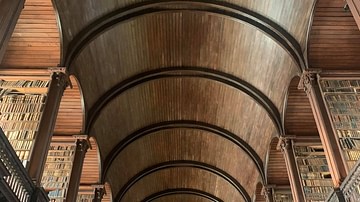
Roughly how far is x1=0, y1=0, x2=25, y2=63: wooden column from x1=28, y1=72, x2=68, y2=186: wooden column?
324 centimetres

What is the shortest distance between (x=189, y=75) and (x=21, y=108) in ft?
26.3

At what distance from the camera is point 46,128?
35.9 feet

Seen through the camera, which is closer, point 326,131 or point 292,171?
point 326,131

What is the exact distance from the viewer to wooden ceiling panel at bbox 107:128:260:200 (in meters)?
21.3

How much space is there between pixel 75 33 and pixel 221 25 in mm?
5656

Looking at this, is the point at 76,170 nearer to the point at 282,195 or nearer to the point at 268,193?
Answer: the point at 268,193

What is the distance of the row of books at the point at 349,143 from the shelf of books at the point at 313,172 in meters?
2.89

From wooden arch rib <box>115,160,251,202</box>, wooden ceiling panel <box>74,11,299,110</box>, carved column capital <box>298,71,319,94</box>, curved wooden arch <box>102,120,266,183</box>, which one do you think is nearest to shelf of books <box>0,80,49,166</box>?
wooden ceiling panel <box>74,11,299,110</box>

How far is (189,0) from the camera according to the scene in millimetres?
14250

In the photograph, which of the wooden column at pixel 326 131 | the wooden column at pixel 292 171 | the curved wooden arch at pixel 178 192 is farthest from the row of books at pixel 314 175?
the curved wooden arch at pixel 178 192

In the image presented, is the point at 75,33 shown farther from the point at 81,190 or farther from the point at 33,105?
the point at 81,190

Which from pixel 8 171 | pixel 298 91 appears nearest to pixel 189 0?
pixel 298 91

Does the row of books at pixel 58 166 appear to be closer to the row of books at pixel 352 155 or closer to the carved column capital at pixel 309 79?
the carved column capital at pixel 309 79

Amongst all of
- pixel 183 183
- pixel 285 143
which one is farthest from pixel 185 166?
pixel 285 143
